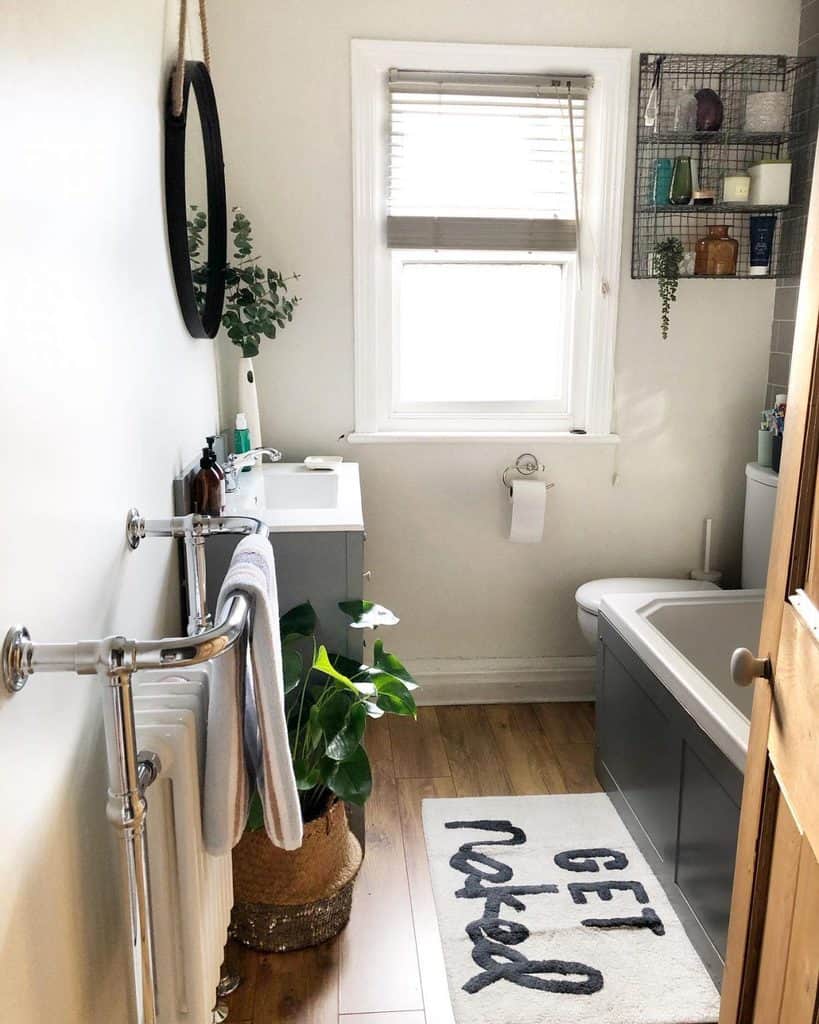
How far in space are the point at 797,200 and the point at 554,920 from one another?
220 centimetres

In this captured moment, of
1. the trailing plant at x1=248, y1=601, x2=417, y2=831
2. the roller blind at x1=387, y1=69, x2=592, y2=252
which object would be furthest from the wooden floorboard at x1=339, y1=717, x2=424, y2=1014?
the roller blind at x1=387, y1=69, x2=592, y2=252

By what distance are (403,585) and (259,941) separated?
136 cm

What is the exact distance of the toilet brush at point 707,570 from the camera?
124 inches

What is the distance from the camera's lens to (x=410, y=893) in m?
2.23

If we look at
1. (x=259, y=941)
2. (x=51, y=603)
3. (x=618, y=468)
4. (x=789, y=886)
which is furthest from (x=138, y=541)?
(x=618, y=468)

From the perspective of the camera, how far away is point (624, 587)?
9.84 feet

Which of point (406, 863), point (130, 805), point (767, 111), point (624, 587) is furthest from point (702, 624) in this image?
point (130, 805)

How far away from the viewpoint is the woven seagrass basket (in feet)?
6.50

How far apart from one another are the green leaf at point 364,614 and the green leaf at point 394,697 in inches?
5.0

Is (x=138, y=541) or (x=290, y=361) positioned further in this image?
(x=290, y=361)

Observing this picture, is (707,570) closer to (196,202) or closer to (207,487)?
(207,487)

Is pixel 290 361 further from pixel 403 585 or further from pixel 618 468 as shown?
pixel 618 468

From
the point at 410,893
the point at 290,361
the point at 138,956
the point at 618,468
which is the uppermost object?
the point at 290,361

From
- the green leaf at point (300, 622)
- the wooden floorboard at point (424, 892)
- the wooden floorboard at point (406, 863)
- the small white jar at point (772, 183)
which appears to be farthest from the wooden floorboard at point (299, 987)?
the small white jar at point (772, 183)
